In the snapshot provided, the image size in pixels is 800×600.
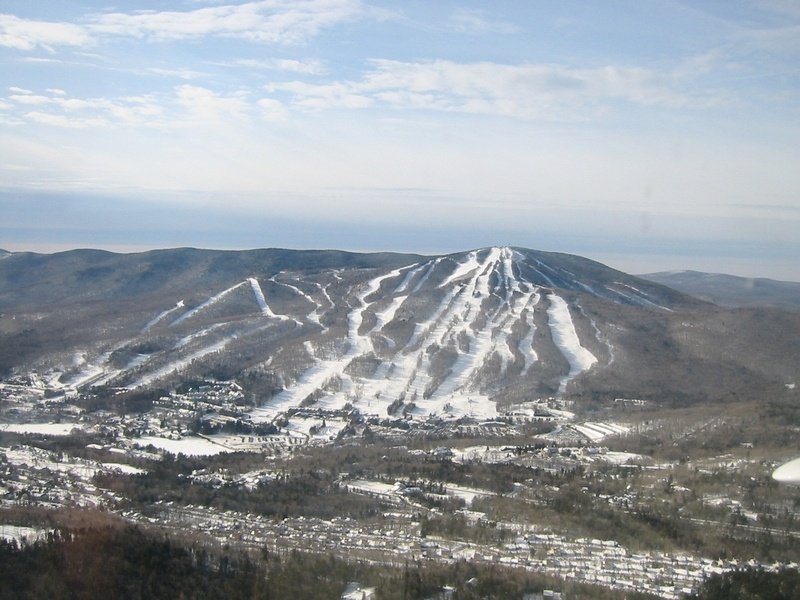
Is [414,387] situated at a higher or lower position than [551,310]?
lower

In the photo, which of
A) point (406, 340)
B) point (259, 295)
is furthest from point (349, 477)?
point (259, 295)

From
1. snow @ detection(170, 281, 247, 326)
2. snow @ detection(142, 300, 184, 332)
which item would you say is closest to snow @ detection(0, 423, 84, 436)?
snow @ detection(142, 300, 184, 332)

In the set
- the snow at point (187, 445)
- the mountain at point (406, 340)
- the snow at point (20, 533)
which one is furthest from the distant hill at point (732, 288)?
the snow at point (20, 533)

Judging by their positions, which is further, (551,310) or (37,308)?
(37,308)

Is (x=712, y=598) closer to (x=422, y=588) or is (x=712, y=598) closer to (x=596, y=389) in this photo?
(x=422, y=588)

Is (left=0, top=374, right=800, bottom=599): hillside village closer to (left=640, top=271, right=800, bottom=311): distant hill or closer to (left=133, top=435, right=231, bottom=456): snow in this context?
(left=133, top=435, right=231, bottom=456): snow

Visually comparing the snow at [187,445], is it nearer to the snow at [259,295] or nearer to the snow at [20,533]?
the snow at [20,533]

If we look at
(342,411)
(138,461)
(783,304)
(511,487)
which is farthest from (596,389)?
(783,304)
